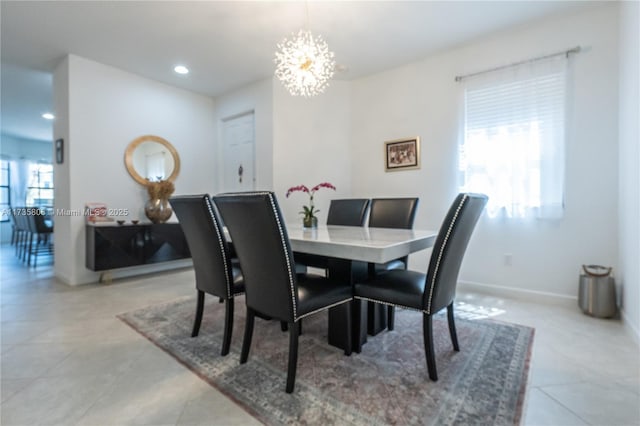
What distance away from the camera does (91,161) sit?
3596 millimetres

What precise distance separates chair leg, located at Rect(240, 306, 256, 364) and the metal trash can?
8.73 feet

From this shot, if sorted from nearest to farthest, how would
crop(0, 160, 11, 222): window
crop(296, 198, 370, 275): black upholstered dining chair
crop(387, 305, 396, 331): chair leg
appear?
crop(387, 305, 396, 331): chair leg < crop(296, 198, 370, 275): black upholstered dining chair < crop(0, 160, 11, 222): window

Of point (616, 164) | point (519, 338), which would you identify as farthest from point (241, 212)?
point (616, 164)

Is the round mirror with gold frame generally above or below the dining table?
above

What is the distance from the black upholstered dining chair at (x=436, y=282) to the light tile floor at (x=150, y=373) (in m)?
0.54

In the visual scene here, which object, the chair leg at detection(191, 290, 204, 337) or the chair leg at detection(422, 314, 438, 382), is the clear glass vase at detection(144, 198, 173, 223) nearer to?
the chair leg at detection(191, 290, 204, 337)

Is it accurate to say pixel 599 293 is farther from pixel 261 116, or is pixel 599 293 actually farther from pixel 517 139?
pixel 261 116

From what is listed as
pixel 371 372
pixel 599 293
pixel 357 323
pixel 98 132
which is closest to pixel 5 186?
pixel 98 132

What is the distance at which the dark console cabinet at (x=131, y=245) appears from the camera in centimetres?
339

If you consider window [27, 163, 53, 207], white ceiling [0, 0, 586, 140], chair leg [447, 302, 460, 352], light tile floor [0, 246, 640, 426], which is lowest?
light tile floor [0, 246, 640, 426]

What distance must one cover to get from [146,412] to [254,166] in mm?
3423

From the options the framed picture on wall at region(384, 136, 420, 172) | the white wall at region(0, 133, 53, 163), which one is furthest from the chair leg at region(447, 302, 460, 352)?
the white wall at region(0, 133, 53, 163)

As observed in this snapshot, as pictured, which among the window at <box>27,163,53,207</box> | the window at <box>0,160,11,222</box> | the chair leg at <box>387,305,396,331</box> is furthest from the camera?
the window at <box>0,160,11,222</box>

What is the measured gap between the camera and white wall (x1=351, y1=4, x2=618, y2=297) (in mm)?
2590
